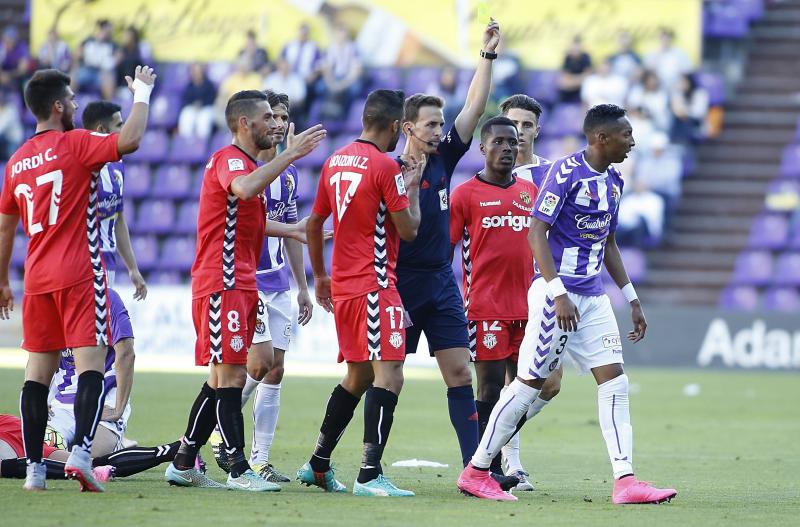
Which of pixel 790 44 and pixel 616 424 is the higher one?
pixel 790 44

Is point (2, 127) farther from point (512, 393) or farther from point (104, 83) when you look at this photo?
point (512, 393)

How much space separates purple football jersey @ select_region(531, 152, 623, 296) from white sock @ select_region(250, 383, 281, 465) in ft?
7.71

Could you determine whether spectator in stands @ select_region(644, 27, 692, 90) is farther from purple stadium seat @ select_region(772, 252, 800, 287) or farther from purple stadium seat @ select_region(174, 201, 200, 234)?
purple stadium seat @ select_region(174, 201, 200, 234)

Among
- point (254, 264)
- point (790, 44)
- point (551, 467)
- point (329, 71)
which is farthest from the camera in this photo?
point (790, 44)

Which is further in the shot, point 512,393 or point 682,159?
point 682,159

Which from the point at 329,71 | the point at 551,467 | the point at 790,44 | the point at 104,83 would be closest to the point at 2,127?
the point at 104,83

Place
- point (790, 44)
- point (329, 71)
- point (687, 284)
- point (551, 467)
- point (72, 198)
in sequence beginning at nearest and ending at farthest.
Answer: point (72, 198) < point (551, 467) < point (687, 284) < point (329, 71) < point (790, 44)

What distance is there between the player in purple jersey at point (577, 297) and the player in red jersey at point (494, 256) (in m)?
0.90

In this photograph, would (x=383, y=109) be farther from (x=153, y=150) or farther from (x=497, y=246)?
(x=153, y=150)

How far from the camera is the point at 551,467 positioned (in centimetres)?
969

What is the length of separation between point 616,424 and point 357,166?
2.13 metres

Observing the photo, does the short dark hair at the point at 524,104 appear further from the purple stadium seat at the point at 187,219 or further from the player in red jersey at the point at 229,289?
the purple stadium seat at the point at 187,219

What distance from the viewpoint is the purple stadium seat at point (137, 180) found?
25.7 meters

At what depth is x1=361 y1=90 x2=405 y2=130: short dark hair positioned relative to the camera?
7.81 m
